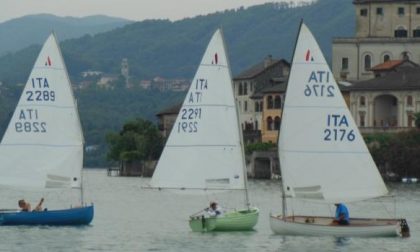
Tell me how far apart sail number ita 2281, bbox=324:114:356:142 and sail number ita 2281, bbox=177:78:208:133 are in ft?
19.3

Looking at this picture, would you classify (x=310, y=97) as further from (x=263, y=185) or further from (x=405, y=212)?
(x=263, y=185)

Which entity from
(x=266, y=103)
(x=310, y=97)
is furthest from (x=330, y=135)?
(x=266, y=103)

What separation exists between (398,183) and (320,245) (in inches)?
3360

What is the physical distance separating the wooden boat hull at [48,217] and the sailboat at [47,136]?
192mm

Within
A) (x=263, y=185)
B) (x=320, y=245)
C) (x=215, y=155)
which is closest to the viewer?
(x=320, y=245)

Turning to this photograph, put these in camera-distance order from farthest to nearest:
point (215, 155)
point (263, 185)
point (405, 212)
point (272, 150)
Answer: point (272, 150) → point (263, 185) → point (405, 212) → point (215, 155)

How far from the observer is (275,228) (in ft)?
219

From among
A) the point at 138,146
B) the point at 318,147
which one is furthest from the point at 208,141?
the point at 138,146

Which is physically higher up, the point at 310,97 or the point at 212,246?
the point at 310,97

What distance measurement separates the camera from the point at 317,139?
66875 mm

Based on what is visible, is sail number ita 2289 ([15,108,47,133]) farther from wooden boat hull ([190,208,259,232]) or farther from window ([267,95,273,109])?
window ([267,95,273,109])

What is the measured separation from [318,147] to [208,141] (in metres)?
5.51

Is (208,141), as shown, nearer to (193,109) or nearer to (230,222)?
(193,109)

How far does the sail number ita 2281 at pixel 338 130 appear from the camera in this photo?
66.8 metres
